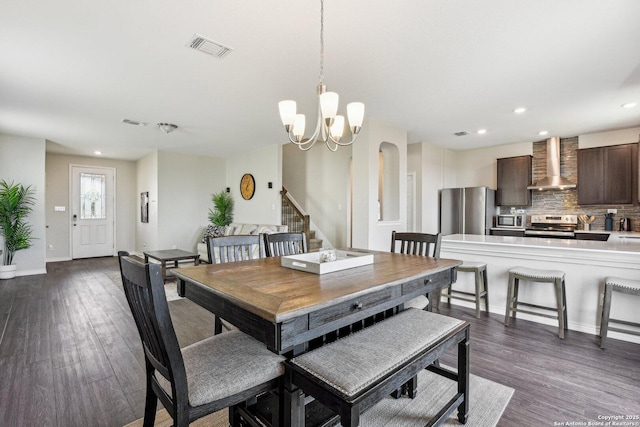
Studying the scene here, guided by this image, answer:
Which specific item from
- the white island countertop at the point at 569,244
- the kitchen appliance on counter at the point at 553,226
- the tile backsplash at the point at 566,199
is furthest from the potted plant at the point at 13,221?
the tile backsplash at the point at 566,199

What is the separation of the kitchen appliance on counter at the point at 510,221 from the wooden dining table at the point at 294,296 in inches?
194

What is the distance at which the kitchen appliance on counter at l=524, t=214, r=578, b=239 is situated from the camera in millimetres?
5305

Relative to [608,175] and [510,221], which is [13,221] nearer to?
[510,221]

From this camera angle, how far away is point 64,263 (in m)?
7.02

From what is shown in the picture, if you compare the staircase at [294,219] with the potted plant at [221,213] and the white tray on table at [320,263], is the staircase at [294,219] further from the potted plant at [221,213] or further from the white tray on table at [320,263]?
the white tray on table at [320,263]

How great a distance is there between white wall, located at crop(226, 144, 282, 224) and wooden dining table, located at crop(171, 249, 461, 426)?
14.8 ft

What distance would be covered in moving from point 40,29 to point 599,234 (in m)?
7.21

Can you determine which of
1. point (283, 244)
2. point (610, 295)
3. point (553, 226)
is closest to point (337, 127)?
point (283, 244)

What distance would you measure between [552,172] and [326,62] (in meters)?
5.02

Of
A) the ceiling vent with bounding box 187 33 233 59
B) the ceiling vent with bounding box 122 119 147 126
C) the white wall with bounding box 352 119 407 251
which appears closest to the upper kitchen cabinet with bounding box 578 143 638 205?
the white wall with bounding box 352 119 407 251

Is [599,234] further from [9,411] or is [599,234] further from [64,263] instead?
[64,263]

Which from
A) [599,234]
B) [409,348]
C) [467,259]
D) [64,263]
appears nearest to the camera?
[409,348]

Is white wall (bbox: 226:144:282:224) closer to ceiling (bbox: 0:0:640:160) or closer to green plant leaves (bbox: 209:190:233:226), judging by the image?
green plant leaves (bbox: 209:190:233:226)

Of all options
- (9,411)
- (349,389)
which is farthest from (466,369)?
(9,411)
